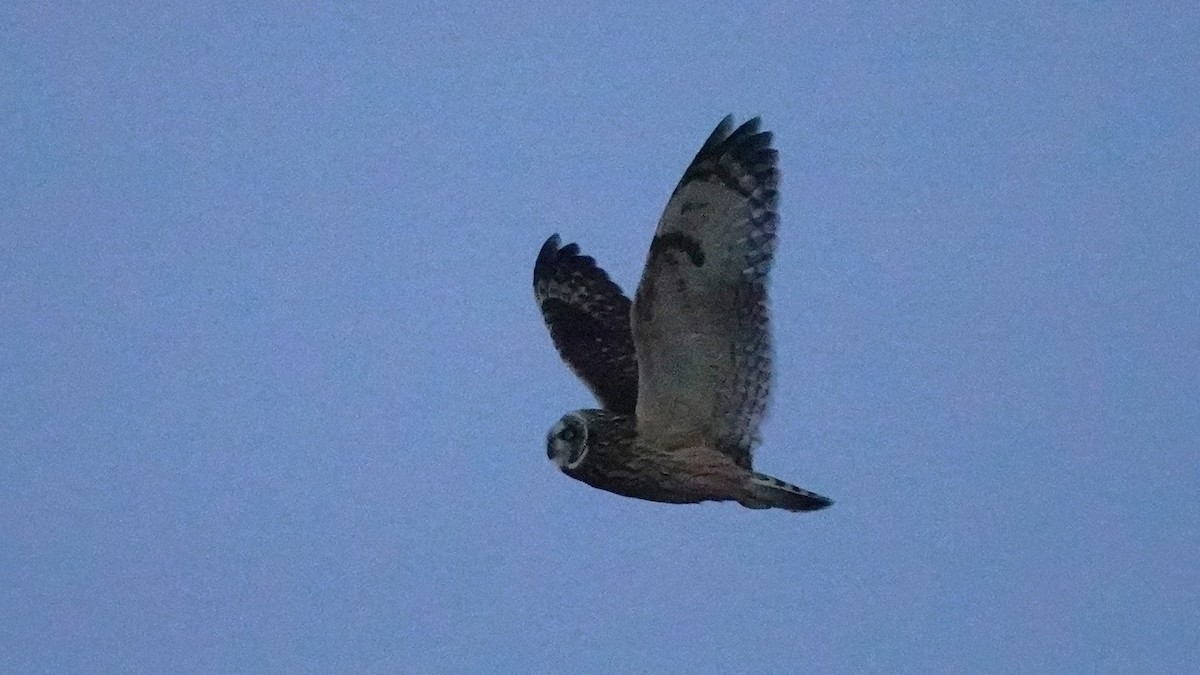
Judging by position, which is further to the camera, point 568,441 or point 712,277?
point 568,441

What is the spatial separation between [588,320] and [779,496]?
106cm

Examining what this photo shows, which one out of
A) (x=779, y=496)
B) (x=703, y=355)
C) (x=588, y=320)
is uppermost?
(x=588, y=320)

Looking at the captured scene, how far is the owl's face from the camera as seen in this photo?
3896 mm

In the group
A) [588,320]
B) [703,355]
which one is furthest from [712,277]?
[588,320]

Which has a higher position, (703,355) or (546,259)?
(546,259)

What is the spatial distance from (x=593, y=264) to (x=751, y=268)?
1.25 m

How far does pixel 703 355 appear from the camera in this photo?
369cm

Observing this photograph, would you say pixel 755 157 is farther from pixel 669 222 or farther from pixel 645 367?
pixel 645 367

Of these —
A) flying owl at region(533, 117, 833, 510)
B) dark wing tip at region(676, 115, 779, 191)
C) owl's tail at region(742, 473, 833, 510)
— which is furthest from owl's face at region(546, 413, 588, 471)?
dark wing tip at region(676, 115, 779, 191)

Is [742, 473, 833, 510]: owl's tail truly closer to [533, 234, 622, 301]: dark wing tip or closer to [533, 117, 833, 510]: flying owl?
[533, 117, 833, 510]: flying owl

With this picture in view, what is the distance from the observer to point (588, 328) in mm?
4652

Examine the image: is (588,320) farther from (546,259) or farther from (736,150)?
(736,150)

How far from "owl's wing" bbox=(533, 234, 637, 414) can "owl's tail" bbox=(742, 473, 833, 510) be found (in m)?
0.48

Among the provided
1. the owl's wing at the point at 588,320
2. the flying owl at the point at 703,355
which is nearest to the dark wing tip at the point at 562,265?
the owl's wing at the point at 588,320
